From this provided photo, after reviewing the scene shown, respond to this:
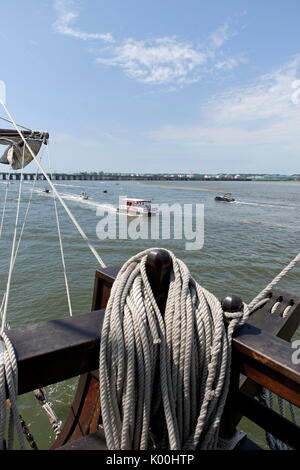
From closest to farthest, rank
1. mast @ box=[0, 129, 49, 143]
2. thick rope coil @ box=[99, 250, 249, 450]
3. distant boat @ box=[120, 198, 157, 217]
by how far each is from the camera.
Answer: thick rope coil @ box=[99, 250, 249, 450], mast @ box=[0, 129, 49, 143], distant boat @ box=[120, 198, 157, 217]

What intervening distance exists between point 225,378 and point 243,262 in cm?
1314

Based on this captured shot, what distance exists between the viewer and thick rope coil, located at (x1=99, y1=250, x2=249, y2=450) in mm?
1085

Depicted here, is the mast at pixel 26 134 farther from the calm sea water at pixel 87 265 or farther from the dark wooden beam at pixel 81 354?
the dark wooden beam at pixel 81 354

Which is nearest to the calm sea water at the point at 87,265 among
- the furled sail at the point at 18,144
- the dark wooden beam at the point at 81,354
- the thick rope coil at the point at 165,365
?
the thick rope coil at the point at 165,365

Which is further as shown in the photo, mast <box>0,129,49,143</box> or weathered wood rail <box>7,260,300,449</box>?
mast <box>0,129,49,143</box>

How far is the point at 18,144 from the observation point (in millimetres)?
7133

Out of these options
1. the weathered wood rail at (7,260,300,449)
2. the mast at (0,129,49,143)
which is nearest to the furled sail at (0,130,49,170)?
the mast at (0,129,49,143)

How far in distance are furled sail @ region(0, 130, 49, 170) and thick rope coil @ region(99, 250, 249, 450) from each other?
21.8ft

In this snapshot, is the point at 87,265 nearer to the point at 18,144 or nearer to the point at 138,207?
the point at 18,144

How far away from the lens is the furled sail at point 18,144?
683cm

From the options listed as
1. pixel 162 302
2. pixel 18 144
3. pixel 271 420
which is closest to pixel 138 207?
pixel 18 144

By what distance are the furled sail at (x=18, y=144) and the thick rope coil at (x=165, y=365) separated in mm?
6644

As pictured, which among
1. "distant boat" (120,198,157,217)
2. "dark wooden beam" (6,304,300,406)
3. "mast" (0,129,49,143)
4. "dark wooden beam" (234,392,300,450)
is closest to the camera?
"dark wooden beam" (6,304,300,406)

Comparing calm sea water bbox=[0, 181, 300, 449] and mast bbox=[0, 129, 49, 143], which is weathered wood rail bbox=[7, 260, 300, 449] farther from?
mast bbox=[0, 129, 49, 143]
